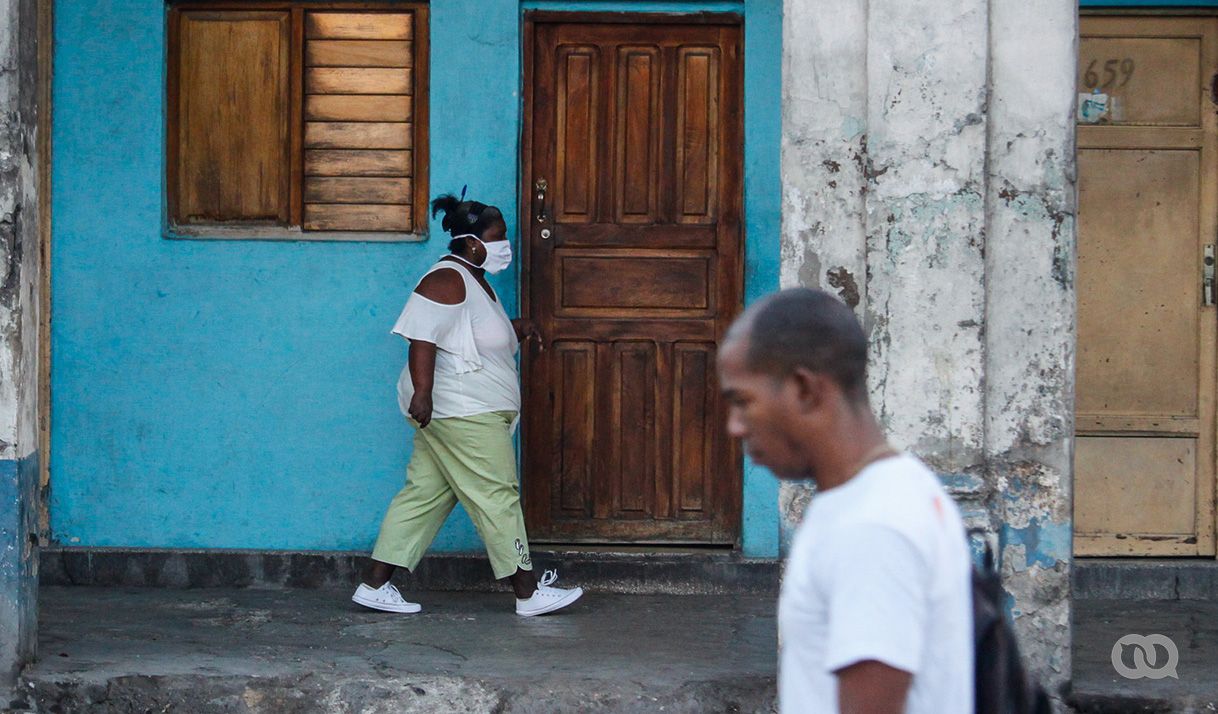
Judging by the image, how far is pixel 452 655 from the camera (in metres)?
5.39

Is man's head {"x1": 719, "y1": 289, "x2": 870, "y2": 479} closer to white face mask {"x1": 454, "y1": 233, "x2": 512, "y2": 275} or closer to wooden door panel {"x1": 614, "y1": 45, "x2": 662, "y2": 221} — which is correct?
white face mask {"x1": 454, "y1": 233, "x2": 512, "y2": 275}

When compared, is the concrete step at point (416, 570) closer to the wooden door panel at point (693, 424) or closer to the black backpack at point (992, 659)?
the wooden door panel at point (693, 424)

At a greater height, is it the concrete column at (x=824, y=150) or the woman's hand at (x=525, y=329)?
the concrete column at (x=824, y=150)

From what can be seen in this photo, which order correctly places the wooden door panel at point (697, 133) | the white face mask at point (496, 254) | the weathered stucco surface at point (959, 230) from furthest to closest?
the wooden door panel at point (697, 133)
the white face mask at point (496, 254)
the weathered stucco surface at point (959, 230)

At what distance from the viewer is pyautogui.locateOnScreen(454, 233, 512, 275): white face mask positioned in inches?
238

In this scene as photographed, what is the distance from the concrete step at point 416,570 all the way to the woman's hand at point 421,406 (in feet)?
2.96

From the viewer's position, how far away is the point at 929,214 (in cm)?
466

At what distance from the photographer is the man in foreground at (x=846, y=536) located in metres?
1.81

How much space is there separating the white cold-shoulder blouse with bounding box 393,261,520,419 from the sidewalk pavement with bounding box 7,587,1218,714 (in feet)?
2.76

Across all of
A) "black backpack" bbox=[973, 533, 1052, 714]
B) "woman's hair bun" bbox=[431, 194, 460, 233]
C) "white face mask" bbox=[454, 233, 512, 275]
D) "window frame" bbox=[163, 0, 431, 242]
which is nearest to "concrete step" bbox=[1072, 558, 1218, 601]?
"white face mask" bbox=[454, 233, 512, 275]

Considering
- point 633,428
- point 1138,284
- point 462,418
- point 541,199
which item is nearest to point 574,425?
point 633,428

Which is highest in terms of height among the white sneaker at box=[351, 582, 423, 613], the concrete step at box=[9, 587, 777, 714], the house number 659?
the house number 659

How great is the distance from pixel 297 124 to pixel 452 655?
2527 millimetres

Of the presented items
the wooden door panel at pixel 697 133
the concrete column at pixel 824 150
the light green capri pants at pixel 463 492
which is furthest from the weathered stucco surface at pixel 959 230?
the wooden door panel at pixel 697 133
